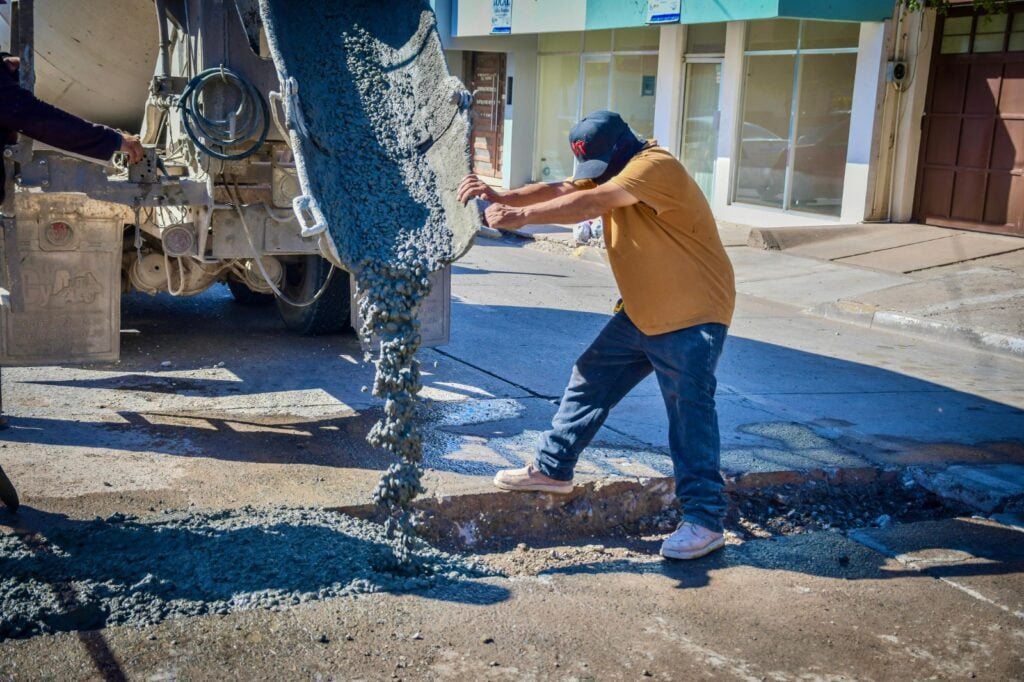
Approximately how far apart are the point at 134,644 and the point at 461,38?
17874 millimetres

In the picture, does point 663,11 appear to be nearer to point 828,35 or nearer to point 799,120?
point 828,35

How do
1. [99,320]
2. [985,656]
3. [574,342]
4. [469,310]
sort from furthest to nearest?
[469,310], [574,342], [99,320], [985,656]

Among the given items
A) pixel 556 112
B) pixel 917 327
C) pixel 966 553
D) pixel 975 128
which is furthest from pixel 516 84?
pixel 966 553

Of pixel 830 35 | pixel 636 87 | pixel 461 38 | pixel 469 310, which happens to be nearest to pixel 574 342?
pixel 469 310

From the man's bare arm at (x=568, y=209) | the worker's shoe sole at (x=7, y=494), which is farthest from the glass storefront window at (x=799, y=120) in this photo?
the worker's shoe sole at (x=7, y=494)

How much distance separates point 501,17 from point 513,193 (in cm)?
1463

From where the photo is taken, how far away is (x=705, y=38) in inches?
628

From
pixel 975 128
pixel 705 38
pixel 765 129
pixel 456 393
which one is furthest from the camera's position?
pixel 705 38

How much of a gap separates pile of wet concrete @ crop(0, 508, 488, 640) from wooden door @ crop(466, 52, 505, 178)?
1676 centimetres

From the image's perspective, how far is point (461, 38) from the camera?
66.1 ft

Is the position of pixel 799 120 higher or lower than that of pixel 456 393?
higher

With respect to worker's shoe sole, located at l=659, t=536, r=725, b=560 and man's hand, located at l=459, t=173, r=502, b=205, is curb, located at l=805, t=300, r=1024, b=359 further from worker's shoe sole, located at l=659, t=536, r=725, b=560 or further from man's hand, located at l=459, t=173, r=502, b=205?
man's hand, located at l=459, t=173, r=502, b=205

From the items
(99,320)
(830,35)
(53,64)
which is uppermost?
(830,35)

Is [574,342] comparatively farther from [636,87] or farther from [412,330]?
[636,87]
